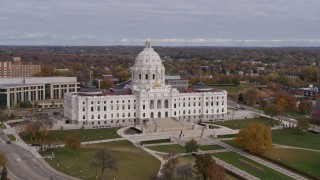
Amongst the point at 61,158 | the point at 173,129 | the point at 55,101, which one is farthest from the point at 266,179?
the point at 55,101

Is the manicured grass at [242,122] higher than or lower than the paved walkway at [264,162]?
higher

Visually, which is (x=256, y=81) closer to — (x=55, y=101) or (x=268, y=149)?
(x=55, y=101)

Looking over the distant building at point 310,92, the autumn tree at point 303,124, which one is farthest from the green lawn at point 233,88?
the autumn tree at point 303,124

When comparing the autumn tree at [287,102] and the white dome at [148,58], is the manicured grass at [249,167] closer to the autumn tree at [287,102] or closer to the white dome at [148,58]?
the white dome at [148,58]

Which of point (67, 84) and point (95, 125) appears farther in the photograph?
point (67, 84)

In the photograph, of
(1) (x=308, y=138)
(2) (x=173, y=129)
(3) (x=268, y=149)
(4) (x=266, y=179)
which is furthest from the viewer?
(2) (x=173, y=129)

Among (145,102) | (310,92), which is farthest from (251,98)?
(145,102)

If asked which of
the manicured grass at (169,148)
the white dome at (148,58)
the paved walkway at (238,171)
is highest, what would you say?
the white dome at (148,58)

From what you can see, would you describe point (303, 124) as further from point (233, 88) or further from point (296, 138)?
point (233, 88)
